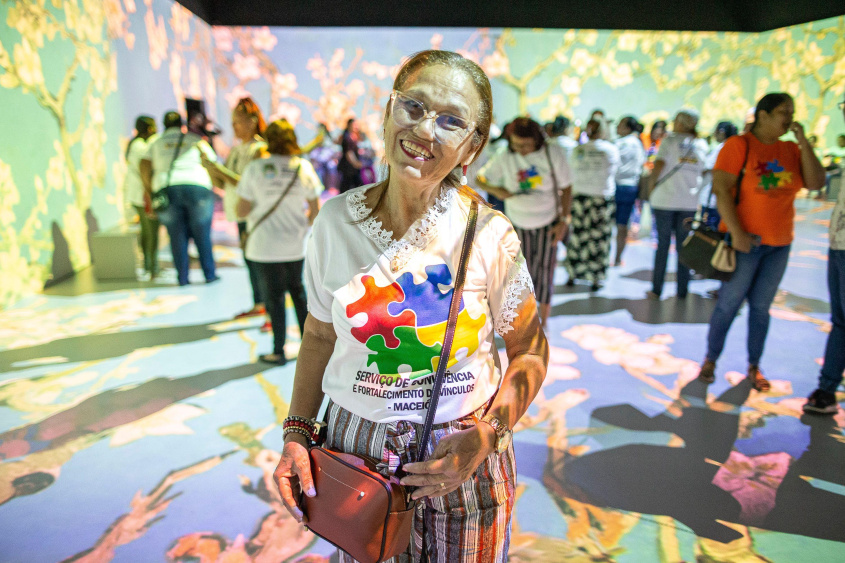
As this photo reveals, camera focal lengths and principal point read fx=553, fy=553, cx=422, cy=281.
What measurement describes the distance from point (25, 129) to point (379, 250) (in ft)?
18.2

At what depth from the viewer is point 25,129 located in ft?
16.8

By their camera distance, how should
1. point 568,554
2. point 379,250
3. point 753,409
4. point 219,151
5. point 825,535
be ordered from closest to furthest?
1. point 379,250
2. point 568,554
3. point 825,535
4. point 753,409
5. point 219,151

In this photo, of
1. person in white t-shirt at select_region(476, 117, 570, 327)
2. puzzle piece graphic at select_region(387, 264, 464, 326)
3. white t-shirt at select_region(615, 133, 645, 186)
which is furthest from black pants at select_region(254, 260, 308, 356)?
white t-shirt at select_region(615, 133, 645, 186)

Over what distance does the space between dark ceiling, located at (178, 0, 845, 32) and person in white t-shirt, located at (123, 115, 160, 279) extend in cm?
383

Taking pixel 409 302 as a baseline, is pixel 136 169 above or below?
above

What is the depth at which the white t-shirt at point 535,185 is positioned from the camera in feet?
13.3

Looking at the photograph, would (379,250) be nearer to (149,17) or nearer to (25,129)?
(25,129)

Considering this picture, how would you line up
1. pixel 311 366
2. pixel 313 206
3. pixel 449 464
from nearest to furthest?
pixel 449 464, pixel 311 366, pixel 313 206

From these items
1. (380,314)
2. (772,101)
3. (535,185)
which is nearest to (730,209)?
(772,101)

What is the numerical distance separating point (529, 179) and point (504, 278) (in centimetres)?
304

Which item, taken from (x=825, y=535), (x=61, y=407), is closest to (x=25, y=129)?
(x=61, y=407)

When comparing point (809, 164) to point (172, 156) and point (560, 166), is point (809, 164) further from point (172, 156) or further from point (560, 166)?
point (172, 156)

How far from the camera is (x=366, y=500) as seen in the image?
40.8 inches

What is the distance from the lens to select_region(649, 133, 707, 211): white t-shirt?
5.05 metres
